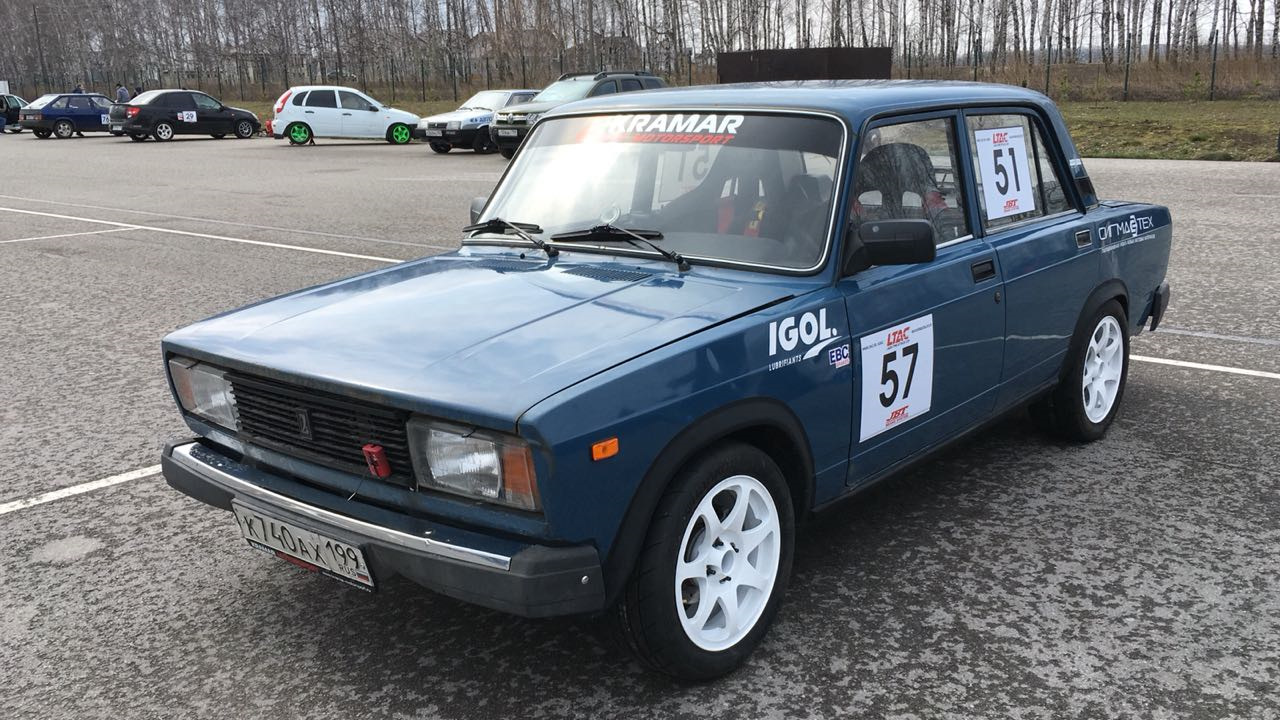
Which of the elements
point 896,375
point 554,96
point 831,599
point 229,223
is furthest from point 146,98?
point 831,599

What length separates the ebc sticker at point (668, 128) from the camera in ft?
12.3

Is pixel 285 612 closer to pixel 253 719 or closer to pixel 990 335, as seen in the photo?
pixel 253 719

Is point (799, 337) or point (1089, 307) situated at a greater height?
point (799, 337)

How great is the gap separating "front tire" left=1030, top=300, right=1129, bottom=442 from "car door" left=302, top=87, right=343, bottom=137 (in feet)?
91.1

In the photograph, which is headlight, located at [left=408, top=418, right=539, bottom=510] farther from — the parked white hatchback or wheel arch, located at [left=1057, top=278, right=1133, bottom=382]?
the parked white hatchback

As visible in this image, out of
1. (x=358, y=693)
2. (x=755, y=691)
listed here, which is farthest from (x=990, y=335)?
(x=358, y=693)

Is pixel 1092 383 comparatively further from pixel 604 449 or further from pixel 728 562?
pixel 604 449

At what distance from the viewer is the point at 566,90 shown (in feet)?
76.4

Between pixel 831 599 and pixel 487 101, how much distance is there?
24933mm

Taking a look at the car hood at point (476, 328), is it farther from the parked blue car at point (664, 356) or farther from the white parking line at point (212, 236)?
the white parking line at point (212, 236)

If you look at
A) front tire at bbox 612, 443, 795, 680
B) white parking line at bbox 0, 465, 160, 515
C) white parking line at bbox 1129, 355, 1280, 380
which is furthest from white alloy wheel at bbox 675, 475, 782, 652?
white parking line at bbox 1129, 355, 1280, 380

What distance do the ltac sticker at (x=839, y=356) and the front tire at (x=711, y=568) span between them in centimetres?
40

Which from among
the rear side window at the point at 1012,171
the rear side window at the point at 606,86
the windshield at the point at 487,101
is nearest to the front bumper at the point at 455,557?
the rear side window at the point at 1012,171

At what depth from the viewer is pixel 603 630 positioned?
2873 mm
